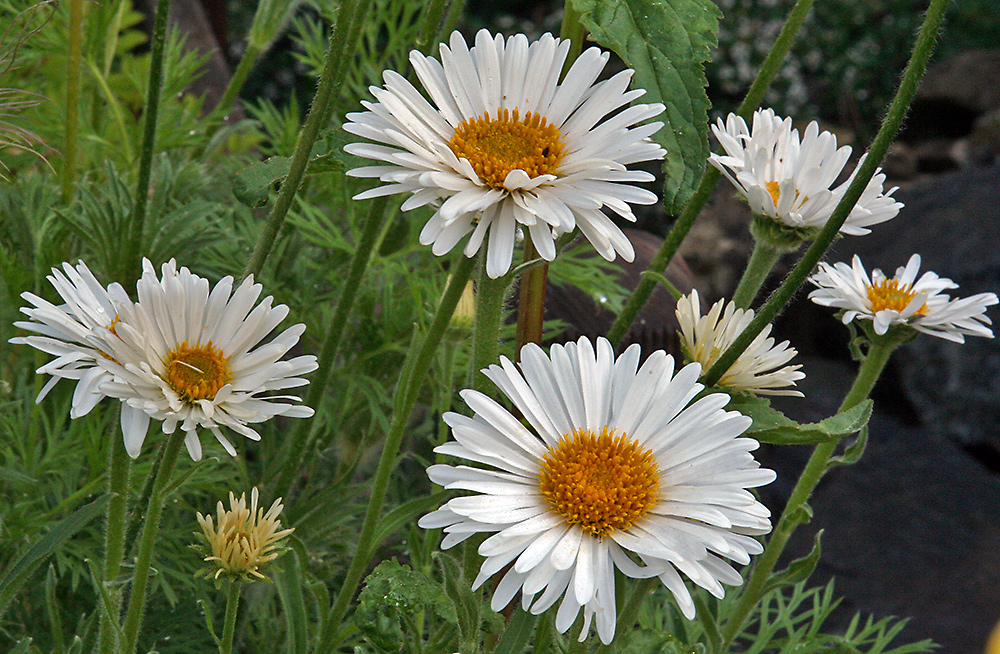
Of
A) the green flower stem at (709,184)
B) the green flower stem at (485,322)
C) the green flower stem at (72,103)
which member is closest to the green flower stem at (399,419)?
the green flower stem at (485,322)

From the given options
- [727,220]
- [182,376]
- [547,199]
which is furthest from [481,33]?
[727,220]

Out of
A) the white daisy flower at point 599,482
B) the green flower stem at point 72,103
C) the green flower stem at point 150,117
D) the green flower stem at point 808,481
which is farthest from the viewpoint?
the green flower stem at point 72,103

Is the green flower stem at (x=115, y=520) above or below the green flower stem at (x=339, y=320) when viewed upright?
below

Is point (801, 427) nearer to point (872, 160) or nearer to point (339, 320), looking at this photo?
point (872, 160)

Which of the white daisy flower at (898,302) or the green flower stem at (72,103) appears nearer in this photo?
the white daisy flower at (898,302)

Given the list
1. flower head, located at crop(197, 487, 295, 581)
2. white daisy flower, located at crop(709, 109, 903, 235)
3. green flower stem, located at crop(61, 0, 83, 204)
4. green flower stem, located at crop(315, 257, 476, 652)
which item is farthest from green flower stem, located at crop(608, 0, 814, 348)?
green flower stem, located at crop(61, 0, 83, 204)

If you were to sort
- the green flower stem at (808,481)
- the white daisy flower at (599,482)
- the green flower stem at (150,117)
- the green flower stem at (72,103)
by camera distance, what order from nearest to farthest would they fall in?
the white daisy flower at (599,482) < the green flower stem at (150,117) < the green flower stem at (808,481) < the green flower stem at (72,103)

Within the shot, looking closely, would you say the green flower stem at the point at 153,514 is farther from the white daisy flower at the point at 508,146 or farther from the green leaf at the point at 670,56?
the green leaf at the point at 670,56
